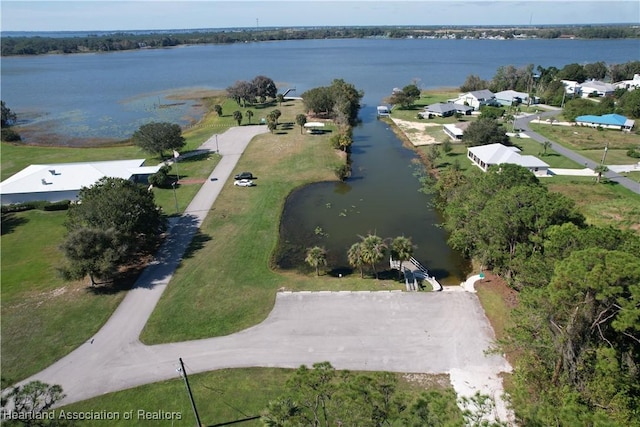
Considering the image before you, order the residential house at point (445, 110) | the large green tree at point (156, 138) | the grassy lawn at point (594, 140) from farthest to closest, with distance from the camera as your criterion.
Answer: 1. the residential house at point (445, 110)
2. the large green tree at point (156, 138)
3. the grassy lawn at point (594, 140)

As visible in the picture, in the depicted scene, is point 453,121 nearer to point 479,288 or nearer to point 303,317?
point 479,288

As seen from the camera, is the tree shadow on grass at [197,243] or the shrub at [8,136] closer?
the tree shadow on grass at [197,243]

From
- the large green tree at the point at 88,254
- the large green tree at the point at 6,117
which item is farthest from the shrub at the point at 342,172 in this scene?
the large green tree at the point at 6,117

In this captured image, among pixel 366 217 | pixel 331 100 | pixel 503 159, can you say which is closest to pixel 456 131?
pixel 503 159

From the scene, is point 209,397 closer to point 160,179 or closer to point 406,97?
point 160,179

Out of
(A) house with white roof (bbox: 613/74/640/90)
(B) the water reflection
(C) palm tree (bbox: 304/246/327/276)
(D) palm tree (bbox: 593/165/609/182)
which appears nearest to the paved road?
(D) palm tree (bbox: 593/165/609/182)

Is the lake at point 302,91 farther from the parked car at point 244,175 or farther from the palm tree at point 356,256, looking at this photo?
the parked car at point 244,175
